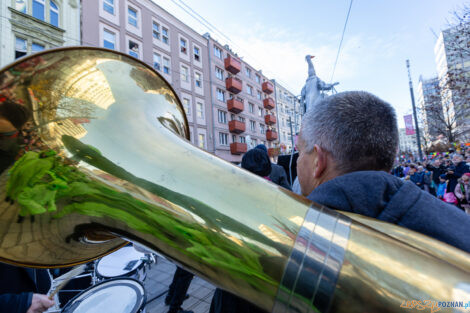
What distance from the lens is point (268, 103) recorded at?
101ft

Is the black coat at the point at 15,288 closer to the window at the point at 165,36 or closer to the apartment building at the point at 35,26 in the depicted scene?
the apartment building at the point at 35,26

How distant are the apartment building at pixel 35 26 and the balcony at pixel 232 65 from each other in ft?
46.8

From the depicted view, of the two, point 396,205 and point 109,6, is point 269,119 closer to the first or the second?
point 109,6

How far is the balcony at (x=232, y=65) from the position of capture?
80.2ft

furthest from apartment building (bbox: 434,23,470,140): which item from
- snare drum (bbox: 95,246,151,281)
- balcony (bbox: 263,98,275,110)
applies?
balcony (bbox: 263,98,275,110)

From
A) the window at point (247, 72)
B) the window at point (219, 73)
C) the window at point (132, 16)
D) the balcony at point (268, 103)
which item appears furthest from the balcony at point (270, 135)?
the window at point (132, 16)

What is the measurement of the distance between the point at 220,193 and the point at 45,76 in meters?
0.89

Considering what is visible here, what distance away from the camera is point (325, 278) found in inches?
20.3

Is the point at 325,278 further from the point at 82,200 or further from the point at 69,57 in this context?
the point at 69,57

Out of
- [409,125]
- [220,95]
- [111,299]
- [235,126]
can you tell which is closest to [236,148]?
[235,126]

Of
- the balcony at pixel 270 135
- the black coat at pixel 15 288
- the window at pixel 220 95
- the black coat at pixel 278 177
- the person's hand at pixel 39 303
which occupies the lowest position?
the person's hand at pixel 39 303

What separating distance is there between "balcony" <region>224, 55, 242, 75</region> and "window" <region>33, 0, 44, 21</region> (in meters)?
15.9

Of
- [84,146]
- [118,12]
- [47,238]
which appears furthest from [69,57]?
[118,12]

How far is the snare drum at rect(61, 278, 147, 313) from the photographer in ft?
5.76
